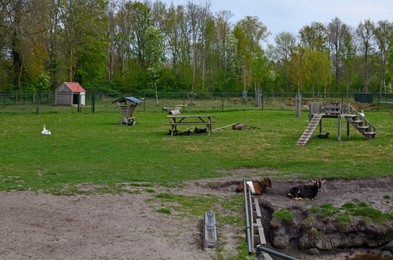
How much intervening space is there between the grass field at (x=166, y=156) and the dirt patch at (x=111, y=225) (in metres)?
1.14

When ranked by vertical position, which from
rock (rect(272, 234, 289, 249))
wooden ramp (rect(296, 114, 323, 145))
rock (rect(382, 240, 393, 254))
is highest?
wooden ramp (rect(296, 114, 323, 145))

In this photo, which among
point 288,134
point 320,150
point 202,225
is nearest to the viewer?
point 202,225

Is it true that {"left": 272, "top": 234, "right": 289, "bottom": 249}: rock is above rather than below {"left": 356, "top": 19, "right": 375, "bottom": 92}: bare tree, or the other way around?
below

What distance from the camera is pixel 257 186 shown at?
11172mm

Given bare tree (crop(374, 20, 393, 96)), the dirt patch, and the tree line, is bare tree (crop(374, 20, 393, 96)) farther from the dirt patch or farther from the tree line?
the dirt patch

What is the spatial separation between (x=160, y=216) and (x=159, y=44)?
59680 mm

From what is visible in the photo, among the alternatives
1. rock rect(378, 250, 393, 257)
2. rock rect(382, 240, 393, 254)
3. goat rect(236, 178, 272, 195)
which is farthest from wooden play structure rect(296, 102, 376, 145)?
rock rect(378, 250, 393, 257)

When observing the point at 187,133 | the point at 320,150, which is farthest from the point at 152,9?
the point at 320,150

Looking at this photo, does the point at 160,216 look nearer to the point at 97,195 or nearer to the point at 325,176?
the point at 97,195

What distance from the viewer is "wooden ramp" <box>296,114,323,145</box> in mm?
18712

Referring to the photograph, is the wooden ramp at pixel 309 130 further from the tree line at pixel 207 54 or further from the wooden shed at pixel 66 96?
the tree line at pixel 207 54

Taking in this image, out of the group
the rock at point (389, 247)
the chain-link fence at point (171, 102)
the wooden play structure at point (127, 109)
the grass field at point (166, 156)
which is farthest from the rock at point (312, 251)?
the chain-link fence at point (171, 102)

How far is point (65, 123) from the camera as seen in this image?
28.3 m

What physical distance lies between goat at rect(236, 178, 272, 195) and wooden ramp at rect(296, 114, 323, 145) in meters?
7.56
